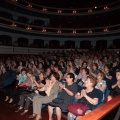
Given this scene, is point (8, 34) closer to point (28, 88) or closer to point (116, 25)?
point (116, 25)

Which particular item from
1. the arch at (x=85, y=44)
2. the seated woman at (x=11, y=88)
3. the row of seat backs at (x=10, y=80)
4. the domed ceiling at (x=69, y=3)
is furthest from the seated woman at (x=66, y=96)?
the domed ceiling at (x=69, y=3)

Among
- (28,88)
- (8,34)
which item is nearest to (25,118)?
(28,88)

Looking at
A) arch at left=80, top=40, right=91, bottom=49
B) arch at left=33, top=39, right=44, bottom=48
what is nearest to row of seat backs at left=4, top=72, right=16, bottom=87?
arch at left=33, top=39, right=44, bottom=48

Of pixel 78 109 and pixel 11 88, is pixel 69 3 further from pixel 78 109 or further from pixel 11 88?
pixel 78 109

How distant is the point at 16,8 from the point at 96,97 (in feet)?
60.9

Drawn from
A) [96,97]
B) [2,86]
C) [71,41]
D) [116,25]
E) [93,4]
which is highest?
[93,4]

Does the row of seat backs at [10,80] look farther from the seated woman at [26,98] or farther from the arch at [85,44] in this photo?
the arch at [85,44]

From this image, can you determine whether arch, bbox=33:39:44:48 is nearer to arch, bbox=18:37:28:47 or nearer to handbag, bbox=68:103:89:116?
arch, bbox=18:37:28:47

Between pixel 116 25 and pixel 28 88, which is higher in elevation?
pixel 116 25

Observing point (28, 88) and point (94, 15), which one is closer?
point (28, 88)

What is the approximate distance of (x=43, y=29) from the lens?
21.0 meters

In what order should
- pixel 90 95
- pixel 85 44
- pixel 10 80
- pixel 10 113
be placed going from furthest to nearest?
pixel 85 44 < pixel 10 80 < pixel 10 113 < pixel 90 95

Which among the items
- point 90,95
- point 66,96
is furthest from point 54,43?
point 90,95

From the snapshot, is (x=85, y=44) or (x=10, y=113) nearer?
(x=10, y=113)
